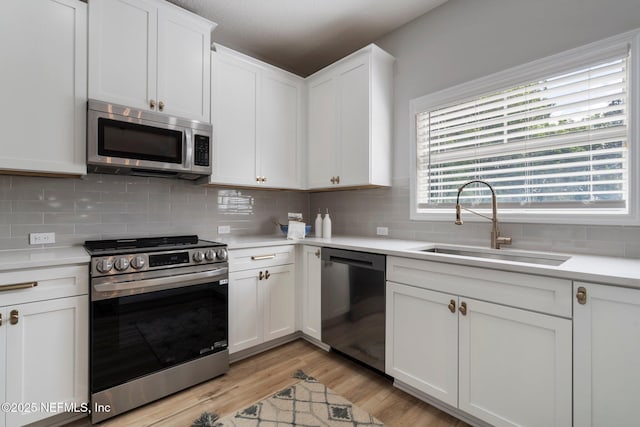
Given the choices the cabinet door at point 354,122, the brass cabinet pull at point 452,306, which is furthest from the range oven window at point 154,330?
the brass cabinet pull at point 452,306

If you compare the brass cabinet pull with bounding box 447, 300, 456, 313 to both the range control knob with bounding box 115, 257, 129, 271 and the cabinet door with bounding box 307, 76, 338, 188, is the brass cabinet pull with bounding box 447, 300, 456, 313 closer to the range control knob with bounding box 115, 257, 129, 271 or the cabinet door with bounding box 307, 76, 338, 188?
the cabinet door with bounding box 307, 76, 338, 188

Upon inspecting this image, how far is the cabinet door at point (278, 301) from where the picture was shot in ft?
8.29

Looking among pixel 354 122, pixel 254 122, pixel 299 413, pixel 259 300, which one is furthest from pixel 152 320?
pixel 354 122

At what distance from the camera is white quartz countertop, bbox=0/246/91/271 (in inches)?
58.9

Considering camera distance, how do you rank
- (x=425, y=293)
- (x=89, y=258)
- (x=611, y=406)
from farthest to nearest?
1. (x=425, y=293)
2. (x=89, y=258)
3. (x=611, y=406)

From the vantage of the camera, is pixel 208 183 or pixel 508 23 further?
pixel 208 183

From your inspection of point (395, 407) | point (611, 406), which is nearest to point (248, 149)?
point (395, 407)

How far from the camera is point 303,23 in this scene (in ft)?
8.71

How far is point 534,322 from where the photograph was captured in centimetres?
139

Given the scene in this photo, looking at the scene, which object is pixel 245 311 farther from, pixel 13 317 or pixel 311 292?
pixel 13 317

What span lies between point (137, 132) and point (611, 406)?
2.89 m

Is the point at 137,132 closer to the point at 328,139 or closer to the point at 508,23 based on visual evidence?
the point at 328,139

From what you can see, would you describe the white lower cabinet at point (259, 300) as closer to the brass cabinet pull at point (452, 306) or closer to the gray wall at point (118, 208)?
the gray wall at point (118, 208)

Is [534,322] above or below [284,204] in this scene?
below
